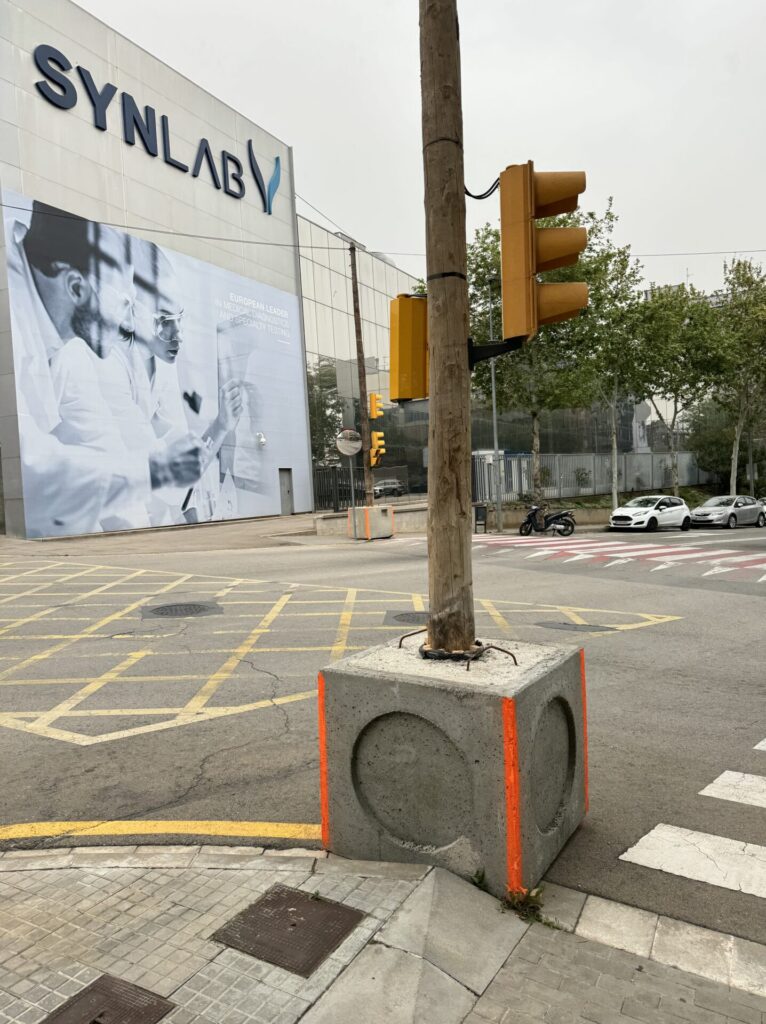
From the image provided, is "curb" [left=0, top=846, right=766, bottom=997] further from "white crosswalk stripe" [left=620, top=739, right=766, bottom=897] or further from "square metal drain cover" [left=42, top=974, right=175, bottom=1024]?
"square metal drain cover" [left=42, top=974, right=175, bottom=1024]

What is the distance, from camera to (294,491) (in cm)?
3606

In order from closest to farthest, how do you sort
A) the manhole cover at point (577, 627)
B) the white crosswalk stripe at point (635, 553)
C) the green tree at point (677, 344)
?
the manhole cover at point (577, 627) < the white crosswalk stripe at point (635, 553) < the green tree at point (677, 344)

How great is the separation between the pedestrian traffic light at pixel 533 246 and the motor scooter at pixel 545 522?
24.8 m

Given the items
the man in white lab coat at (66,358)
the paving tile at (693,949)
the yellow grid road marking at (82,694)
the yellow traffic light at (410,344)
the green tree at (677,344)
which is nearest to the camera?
the paving tile at (693,949)

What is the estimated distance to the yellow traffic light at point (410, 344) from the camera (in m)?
3.76

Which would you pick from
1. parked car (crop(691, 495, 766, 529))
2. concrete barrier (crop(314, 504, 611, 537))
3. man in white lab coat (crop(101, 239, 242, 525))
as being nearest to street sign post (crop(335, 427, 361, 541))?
concrete barrier (crop(314, 504, 611, 537))

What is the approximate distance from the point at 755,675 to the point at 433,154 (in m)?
6.04

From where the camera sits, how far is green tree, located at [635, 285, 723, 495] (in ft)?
119

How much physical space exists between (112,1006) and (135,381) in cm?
2585

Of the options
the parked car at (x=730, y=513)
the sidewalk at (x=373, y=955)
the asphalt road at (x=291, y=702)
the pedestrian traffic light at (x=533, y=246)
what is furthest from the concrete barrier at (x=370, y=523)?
the sidewalk at (x=373, y=955)

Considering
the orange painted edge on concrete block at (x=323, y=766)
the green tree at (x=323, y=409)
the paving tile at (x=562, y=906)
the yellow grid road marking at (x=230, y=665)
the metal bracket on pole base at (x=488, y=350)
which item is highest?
the green tree at (x=323, y=409)

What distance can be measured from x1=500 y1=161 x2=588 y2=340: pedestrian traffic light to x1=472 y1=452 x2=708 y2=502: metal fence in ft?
91.5

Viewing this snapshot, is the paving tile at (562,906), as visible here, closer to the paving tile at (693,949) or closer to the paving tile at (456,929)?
the paving tile at (456,929)

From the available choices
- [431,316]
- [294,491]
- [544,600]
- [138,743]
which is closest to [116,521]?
[294,491]
